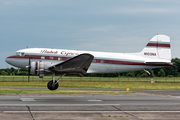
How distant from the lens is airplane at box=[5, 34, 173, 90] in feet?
78.4

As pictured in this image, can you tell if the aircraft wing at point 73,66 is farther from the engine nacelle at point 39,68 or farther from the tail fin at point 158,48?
the tail fin at point 158,48

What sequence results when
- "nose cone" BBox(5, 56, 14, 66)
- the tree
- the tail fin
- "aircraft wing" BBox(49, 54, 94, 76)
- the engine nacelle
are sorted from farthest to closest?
the tree → the tail fin → "nose cone" BBox(5, 56, 14, 66) → the engine nacelle → "aircraft wing" BBox(49, 54, 94, 76)

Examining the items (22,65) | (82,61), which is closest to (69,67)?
(82,61)

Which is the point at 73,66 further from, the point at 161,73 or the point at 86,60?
the point at 161,73

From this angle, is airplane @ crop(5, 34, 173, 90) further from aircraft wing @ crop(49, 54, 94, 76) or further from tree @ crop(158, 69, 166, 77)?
tree @ crop(158, 69, 166, 77)

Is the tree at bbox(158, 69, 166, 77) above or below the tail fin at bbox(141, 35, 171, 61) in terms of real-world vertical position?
below

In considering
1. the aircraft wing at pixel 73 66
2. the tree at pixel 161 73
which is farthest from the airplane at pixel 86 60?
the tree at pixel 161 73

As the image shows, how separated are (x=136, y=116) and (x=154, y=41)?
72.5ft

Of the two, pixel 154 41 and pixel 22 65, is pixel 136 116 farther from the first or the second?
pixel 154 41

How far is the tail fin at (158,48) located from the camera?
107 feet

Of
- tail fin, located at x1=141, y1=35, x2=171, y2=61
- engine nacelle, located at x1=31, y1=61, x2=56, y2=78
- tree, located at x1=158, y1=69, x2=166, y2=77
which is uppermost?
tail fin, located at x1=141, y1=35, x2=171, y2=61

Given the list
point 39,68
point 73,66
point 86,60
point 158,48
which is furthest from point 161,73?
point 39,68

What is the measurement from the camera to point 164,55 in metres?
32.6

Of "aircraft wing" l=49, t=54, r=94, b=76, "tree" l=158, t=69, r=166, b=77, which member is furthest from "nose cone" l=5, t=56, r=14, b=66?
"tree" l=158, t=69, r=166, b=77
